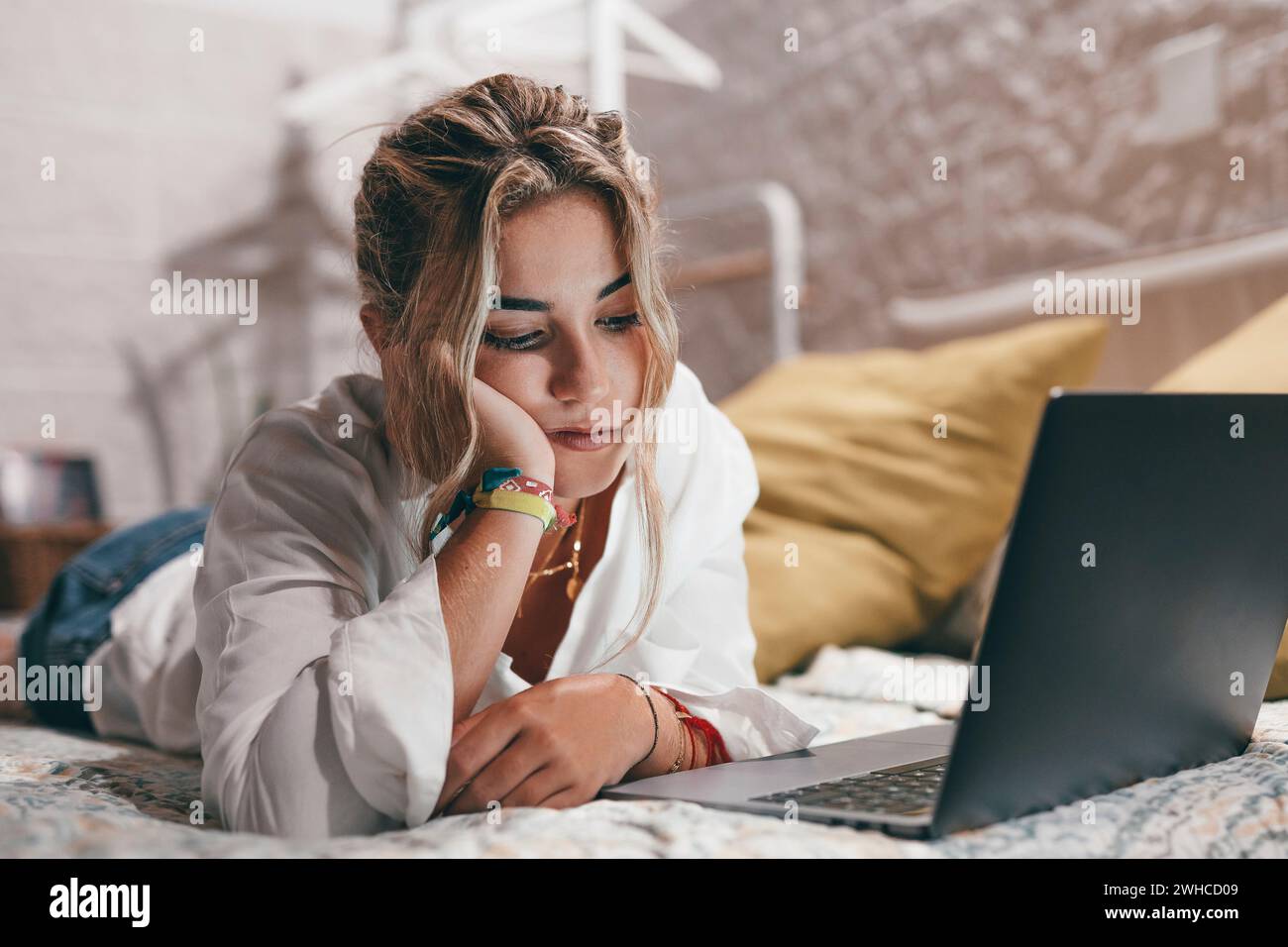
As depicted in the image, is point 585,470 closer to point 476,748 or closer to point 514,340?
point 514,340

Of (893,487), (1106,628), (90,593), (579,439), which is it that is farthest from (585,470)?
(90,593)

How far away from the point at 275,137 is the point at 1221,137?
7.60 ft

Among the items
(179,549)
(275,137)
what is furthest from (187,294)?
(179,549)

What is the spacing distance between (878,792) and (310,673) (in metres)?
0.36

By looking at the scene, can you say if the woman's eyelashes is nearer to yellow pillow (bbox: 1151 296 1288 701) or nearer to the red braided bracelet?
the red braided bracelet

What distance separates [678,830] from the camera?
2.01 ft

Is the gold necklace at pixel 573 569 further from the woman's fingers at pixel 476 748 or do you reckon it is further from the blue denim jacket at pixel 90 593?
the blue denim jacket at pixel 90 593

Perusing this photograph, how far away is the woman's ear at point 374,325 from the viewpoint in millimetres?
833

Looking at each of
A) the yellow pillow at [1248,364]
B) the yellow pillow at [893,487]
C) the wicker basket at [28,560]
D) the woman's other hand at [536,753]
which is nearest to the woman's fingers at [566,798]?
the woman's other hand at [536,753]

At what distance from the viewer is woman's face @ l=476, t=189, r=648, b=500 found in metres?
0.78

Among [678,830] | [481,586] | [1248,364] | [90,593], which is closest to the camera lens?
[678,830]

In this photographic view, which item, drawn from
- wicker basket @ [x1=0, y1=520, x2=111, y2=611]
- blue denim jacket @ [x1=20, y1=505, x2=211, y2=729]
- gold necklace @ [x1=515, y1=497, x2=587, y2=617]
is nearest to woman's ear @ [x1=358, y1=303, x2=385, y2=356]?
gold necklace @ [x1=515, y1=497, x2=587, y2=617]
